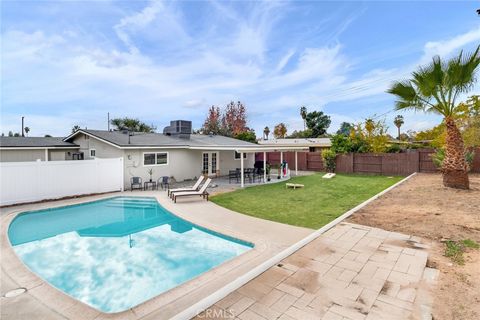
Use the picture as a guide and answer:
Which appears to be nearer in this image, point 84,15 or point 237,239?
point 237,239

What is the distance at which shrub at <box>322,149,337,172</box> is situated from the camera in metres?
22.1

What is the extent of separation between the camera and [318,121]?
58500 mm

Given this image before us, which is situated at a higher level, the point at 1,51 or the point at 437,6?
the point at 437,6

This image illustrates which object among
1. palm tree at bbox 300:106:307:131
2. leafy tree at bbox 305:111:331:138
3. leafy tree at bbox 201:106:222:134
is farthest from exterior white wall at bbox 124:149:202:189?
palm tree at bbox 300:106:307:131

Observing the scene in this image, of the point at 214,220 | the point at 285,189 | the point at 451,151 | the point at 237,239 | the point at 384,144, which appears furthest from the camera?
the point at 384,144

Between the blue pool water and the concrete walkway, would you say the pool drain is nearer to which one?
the blue pool water

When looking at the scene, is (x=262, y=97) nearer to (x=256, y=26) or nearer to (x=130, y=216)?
(x=256, y=26)

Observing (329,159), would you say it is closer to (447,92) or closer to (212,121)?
(447,92)

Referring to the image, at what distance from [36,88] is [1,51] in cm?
632

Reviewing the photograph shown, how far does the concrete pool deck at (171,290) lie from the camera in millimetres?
3824

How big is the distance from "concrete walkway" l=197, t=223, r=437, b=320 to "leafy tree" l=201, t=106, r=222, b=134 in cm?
3840

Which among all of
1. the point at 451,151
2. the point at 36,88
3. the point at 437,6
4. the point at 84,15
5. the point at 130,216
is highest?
the point at 437,6

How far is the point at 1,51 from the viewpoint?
36.0 ft

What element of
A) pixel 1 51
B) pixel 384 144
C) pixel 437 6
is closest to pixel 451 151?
pixel 437 6
